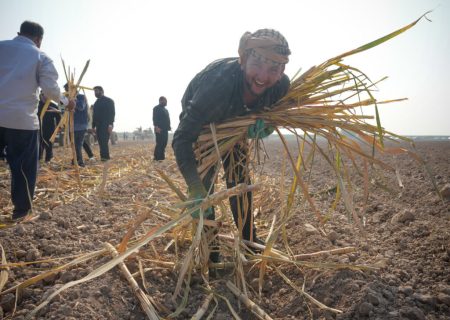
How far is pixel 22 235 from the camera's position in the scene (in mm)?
1925

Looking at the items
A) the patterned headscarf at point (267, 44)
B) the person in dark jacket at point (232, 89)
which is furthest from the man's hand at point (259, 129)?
the patterned headscarf at point (267, 44)

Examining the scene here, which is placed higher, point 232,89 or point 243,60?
point 243,60

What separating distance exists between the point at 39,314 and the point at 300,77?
1.72m

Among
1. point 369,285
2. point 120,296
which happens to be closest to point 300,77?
point 369,285

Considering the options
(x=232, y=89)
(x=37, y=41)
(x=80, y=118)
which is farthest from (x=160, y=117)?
(x=232, y=89)

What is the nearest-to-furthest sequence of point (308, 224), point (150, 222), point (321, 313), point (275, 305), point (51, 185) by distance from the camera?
point (321, 313) < point (275, 305) < point (308, 224) < point (150, 222) < point (51, 185)

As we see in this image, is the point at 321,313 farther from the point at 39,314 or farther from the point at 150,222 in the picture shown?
the point at 150,222

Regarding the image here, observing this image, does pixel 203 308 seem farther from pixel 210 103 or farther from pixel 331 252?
pixel 210 103

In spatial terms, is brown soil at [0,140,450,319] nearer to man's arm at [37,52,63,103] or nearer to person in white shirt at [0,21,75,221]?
person in white shirt at [0,21,75,221]

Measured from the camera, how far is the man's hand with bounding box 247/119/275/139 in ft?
5.48

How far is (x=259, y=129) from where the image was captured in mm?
1678

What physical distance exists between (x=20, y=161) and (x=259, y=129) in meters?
1.94

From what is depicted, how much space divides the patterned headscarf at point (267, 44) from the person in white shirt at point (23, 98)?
176 centimetres

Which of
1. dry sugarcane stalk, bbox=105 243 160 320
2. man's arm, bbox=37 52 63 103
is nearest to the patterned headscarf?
dry sugarcane stalk, bbox=105 243 160 320
